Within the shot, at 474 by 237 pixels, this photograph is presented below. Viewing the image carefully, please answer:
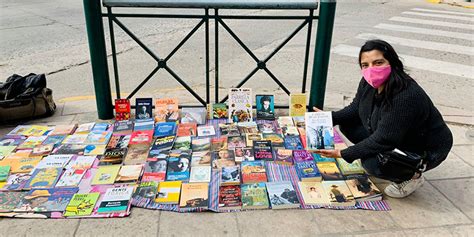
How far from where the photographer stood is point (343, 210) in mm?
2625

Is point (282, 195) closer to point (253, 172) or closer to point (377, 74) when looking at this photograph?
point (253, 172)

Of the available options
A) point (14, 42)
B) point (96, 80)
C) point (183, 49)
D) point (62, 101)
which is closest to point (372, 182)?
point (96, 80)

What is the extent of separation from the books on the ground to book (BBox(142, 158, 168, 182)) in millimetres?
826

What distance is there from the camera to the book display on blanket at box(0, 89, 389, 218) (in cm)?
264

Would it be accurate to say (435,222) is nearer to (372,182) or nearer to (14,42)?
(372,182)

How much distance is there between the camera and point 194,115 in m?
3.76

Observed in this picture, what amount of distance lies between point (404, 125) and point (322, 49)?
134 cm

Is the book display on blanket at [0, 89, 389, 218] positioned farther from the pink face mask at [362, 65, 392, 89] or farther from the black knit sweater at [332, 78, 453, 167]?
the pink face mask at [362, 65, 392, 89]

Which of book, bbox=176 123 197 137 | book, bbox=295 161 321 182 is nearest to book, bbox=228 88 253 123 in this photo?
book, bbox=176 123 197 137

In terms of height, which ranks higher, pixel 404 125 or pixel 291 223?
pixel 404 125

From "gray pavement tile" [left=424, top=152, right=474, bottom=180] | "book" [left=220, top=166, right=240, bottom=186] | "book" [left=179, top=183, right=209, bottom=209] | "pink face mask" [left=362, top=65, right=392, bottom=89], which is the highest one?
"pink face mask" [left=362, top=65, right=392, bottom=89]

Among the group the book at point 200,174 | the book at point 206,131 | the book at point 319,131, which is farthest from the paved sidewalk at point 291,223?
the book at point 206,131

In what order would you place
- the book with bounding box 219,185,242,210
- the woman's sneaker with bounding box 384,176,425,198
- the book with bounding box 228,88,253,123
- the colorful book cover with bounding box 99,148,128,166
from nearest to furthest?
the book with bounding box 219,185,242,210, the woman's sneaker with bounding box 384,176,425,198, the colorful book cover with bounding box 99,148,128,166, the book with bounding box 228,88,253,123

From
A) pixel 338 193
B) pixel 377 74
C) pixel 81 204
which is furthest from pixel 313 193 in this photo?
pixel 81 204
